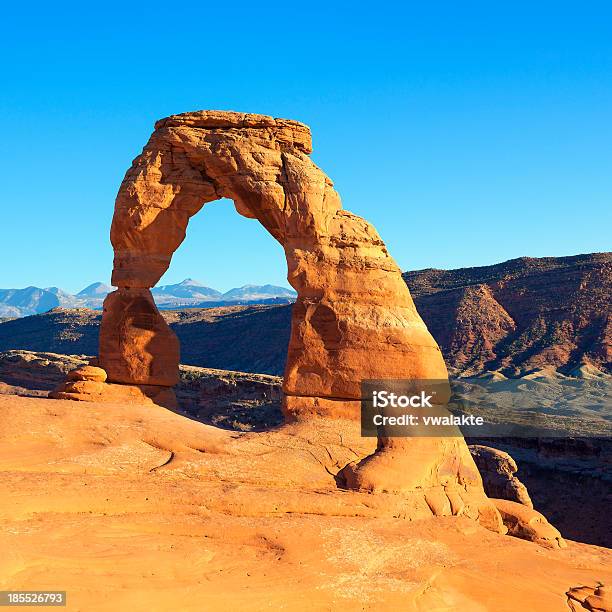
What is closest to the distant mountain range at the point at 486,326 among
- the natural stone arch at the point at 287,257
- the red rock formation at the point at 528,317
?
the red rock formation at the point at 528,317

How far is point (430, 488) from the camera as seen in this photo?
13.9 m

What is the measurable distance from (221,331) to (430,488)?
64.8 meters

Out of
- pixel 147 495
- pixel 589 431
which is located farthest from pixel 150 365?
pixel 589 431

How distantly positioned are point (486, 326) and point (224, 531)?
55.0 metres

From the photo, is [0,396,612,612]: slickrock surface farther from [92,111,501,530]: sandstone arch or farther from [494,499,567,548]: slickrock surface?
[92,111,501,530]: sandstone arch

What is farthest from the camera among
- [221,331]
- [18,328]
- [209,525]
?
[18,328]

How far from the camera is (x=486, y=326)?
63312 millimetres

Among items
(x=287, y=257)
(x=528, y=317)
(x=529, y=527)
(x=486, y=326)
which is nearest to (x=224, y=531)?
(x=287, y=257)

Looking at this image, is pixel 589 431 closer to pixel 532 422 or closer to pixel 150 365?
pixel 532 422

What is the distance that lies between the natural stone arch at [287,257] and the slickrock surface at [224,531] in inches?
60.7

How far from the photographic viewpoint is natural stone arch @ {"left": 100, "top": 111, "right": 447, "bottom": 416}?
50.8ft

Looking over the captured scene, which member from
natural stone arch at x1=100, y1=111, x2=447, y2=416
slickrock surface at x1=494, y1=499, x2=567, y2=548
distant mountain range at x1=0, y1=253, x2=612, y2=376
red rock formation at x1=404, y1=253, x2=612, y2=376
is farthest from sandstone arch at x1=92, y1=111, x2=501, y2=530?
distant mountain range at x1=0, y1=253, x2=612, y2=376

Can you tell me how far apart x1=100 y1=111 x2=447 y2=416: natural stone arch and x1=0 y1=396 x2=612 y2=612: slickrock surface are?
154 centimetres

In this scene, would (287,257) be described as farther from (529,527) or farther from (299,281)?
(529,527)
